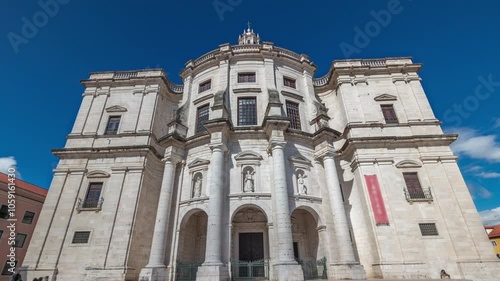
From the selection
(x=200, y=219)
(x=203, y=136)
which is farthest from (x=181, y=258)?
(x=203, y=136)

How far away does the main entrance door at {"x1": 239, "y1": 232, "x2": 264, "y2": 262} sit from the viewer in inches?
621

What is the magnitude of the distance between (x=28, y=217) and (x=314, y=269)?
28260 millimetres

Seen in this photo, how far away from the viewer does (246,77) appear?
21297 mm

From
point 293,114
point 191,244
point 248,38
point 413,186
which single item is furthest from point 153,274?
point 248,38

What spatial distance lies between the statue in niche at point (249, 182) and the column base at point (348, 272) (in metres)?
6.61

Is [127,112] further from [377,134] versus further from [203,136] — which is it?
[377,134]

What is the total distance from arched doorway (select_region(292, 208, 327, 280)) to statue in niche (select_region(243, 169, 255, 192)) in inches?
145

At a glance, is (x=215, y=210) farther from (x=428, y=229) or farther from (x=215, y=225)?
(x=428, y=229)

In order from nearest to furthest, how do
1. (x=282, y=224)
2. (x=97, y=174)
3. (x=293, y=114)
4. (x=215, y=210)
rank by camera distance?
(x=282, y=224) < (x=215, y=210) < (x=97, y=174) < (x=293, y=114)

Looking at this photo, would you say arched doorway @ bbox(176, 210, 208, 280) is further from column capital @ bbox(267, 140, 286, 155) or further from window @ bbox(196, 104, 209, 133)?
window @ bbox(196, 104, 209, 133)

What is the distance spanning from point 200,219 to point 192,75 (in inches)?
A: 528

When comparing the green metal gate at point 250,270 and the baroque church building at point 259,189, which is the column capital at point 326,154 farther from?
the green metal gate at point 250,270

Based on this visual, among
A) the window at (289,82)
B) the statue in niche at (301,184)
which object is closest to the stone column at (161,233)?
the statue in niche at (301,184)

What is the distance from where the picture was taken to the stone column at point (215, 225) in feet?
41.3
